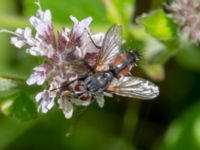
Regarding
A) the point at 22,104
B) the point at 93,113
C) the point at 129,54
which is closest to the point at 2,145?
the point at 93,113

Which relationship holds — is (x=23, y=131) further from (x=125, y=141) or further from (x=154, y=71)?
(x=154, y=71)

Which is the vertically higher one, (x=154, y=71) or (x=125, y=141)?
(x=154, y=71)

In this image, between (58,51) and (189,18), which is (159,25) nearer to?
(189,18)

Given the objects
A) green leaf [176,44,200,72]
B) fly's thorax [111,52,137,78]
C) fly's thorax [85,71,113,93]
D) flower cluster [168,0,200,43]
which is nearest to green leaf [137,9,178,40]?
flower cluster [168,0,200,43]

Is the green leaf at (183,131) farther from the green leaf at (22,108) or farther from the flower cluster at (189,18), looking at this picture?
the green leaf at (22,108)

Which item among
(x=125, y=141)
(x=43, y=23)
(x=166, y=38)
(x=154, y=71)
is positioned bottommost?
(x=125, y=141)

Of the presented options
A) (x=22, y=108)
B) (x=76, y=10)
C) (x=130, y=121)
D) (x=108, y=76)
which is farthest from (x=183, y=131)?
(x=22, y=108)
